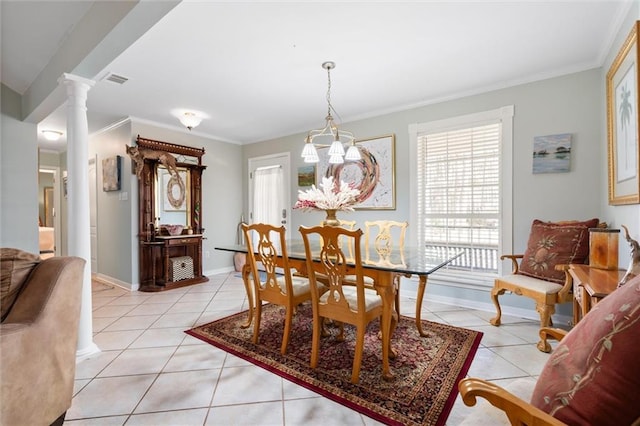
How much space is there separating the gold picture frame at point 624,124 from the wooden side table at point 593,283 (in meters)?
0.48

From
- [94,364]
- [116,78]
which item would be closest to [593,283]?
[94,364]

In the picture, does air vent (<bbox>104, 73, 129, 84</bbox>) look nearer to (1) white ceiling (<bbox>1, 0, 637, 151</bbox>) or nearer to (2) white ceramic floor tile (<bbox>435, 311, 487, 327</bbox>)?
(1) white ceiling (<bbox>1, 0, 637, 151</bbox>)

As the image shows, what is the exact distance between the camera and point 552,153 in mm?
2842

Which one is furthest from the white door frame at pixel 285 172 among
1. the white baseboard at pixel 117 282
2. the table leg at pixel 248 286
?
the white baseboard at pixel 117 282

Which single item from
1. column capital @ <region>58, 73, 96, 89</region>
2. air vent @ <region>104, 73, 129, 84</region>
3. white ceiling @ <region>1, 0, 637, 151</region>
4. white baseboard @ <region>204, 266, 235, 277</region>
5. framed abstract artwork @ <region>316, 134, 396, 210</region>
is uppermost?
white ceiling @ <region>1, 0, 637, 151</region>

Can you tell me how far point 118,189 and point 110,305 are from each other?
1.75 meters

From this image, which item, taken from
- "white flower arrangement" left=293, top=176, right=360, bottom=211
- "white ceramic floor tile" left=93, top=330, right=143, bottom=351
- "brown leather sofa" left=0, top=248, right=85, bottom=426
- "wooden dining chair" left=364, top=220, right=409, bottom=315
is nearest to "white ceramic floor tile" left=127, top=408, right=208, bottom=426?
"brown leather sofa" left=0, top=248, right=85, bottom=426

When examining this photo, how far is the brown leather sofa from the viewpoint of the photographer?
122 centimetres

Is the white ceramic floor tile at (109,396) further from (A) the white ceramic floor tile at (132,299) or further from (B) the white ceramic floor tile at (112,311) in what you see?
(A) the white ceramic floor tile at (132,299)

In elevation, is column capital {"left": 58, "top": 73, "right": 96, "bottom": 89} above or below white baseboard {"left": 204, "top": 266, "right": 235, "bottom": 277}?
above

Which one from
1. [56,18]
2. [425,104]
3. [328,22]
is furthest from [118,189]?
[425,104]

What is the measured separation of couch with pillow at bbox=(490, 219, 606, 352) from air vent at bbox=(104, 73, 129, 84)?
411 centimetres

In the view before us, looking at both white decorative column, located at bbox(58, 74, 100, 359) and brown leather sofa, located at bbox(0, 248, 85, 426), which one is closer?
brown leather sofa, located at bbox(0, 248, 85, 426)

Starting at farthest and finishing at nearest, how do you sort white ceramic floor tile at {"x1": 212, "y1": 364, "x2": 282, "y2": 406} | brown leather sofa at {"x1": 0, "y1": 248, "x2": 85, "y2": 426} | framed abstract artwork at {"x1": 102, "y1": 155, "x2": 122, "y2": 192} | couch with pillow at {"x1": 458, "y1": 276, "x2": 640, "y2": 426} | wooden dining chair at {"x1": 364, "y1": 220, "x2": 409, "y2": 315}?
framed abstract artwork at {"x1": 102, "y1": 155, "x2": 122, "y2": 192} < wooden dining chair at {"x1": 364, "y1": 220, "x2": 409, "y2": 315} < white ceramic floor tile at {"x1": 212, "y1": 364, "x2": 282, "y2": 406} < brown leather sofa at {"x1": 0, "y1": 248, "x2": 85, "y2": 426} < couch with pillow at {"x1": 458, "y1": 276, "x2": 640, "y2": 426}
